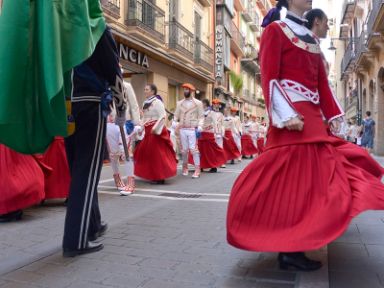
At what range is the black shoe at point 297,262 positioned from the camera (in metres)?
3.17

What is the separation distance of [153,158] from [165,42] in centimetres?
1137

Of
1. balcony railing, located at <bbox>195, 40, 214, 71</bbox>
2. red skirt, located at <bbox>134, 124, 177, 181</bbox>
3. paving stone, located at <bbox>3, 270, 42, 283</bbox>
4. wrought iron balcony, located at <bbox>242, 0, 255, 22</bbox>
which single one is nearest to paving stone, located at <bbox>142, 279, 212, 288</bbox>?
paving stone, located at <bbox>3, 270, 42, 283</bbox>

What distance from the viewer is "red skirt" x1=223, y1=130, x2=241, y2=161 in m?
14.3

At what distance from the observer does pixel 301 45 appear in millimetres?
3301

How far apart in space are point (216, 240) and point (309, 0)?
212 centimetres

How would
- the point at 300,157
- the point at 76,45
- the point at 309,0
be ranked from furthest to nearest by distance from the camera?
the point at 309,0, the point at 300,157, the point at 76,45

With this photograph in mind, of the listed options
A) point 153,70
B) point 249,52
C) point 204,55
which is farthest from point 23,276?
point 249,52

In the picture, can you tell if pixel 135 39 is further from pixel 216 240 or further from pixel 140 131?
pixel 216 240

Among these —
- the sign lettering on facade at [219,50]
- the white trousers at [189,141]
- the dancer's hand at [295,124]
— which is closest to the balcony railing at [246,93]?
the sign lettering on facade at [219,50]

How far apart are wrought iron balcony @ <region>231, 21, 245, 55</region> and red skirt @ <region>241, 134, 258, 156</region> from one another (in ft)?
52.6

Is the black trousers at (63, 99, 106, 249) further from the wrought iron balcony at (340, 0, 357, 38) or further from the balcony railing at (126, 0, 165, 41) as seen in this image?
the wrought iron balcony at (340, 0, 357, 38)

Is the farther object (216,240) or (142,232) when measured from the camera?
(142,232)

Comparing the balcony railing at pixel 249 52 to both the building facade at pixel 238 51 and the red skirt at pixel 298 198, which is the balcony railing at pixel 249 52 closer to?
the building facade at pixel 238 51

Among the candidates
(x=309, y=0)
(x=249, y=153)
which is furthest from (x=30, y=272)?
(x=249, y=153)
